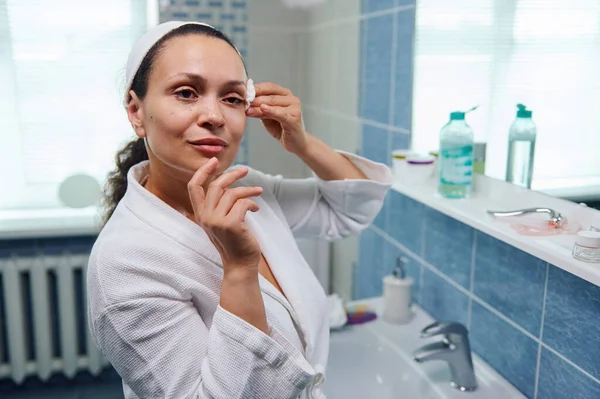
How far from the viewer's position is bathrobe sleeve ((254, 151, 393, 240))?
48.7 inches

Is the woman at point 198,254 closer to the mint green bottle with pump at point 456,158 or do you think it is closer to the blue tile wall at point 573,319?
the mint green bottle with pump at point 456,158

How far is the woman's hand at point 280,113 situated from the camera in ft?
3.51

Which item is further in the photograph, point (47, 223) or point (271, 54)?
point (271, 54)

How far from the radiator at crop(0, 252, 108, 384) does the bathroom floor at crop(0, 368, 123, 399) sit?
0.06m

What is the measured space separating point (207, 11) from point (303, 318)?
1780mm

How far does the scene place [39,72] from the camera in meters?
2.32

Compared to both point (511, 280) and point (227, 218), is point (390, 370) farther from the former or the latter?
point (227, 218)

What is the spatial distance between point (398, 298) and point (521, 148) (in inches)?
21.5

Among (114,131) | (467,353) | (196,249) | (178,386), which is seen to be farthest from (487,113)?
(114,131)

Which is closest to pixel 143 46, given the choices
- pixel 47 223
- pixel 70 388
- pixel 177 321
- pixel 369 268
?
pixel 177 321

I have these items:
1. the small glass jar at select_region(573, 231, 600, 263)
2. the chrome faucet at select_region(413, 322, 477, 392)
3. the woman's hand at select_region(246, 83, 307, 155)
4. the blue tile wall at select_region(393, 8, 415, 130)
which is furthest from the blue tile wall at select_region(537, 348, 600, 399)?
the blue tile wall at select_region(393, 8, 415, 130)

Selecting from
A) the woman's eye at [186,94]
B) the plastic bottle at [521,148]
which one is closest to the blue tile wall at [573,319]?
the plastic bottle at [521,148]

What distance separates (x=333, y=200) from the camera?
1.26 m

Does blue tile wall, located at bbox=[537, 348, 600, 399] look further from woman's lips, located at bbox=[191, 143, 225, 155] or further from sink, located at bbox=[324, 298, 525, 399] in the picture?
woman's lips, located at bbox=[191, 143, 225, 155]
